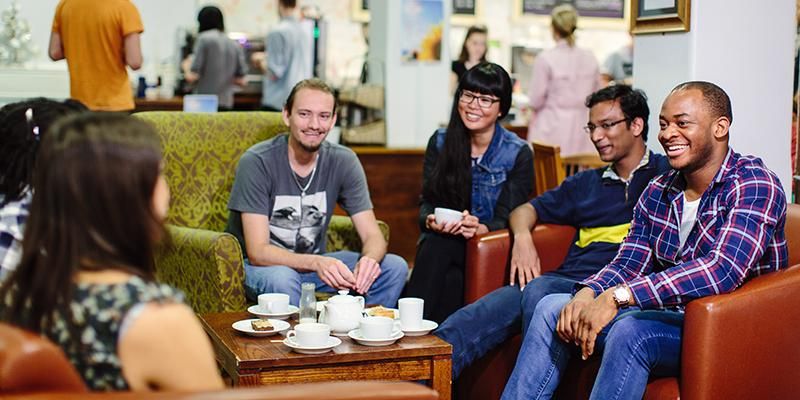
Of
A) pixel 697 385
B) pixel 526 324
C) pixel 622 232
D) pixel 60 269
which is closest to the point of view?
pixel 60 269

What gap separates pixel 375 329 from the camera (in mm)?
2826

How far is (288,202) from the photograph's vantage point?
12.4ft

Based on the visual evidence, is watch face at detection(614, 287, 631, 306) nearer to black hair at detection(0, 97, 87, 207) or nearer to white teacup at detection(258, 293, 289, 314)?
white teacup at detection(258, 293, 289, 314)

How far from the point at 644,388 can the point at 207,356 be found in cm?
155

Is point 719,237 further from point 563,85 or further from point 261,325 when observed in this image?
point 563,85

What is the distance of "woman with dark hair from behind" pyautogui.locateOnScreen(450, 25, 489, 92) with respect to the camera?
721 centimetres

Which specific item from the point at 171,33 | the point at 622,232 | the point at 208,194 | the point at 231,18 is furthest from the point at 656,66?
the point at 231,18

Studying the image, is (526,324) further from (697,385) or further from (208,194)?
(208,194)

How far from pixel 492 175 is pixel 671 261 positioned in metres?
1.04

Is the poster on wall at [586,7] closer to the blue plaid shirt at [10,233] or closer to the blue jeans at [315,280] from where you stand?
the blue jeans at [315,280]

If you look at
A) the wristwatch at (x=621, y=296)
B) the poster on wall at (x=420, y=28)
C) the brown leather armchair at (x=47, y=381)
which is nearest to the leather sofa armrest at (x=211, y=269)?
the wristwatch at (x=621, y=296)

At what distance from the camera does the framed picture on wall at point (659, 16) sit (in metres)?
3.69

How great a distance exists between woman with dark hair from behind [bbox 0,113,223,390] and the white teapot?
1382mm

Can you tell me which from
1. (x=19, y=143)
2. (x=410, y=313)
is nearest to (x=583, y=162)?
(x=410, y=313)
